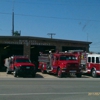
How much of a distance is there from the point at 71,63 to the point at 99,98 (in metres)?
15.1

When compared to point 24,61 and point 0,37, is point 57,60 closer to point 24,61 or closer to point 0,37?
point 24,61

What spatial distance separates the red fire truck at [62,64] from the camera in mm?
26241

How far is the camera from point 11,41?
37594 millimetres

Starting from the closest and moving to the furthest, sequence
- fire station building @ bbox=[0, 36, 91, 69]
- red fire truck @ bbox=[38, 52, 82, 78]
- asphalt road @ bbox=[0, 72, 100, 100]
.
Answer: asphalt road @ bbox=[0, 72, 100, 100], red fire truck @ bbox=[38, 52, 82, 78], fire station building @ bbox=[0, 36, 91, 69]

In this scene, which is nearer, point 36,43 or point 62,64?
point 62,64

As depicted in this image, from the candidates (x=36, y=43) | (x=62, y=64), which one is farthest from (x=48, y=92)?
(x=36, y=43)

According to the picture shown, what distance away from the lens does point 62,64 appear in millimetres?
26578

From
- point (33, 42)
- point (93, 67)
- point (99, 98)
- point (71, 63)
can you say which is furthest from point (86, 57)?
point (99, 98)

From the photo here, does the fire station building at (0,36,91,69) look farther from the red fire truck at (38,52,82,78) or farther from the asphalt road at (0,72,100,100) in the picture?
the asphalt road at (0,72,100,100)

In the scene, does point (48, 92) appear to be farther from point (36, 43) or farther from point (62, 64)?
point (36, 43)

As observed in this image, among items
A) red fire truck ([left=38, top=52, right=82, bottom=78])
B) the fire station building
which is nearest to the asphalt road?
red fire truck ([left=38, top=52, right=82, bottom=78])

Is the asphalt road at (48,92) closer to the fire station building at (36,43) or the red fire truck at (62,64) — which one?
the red fire truck at (62,64)

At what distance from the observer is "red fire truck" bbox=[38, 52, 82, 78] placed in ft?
86.1

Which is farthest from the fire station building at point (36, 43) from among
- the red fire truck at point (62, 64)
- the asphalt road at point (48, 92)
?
the asphalt road at point (48, 92)
